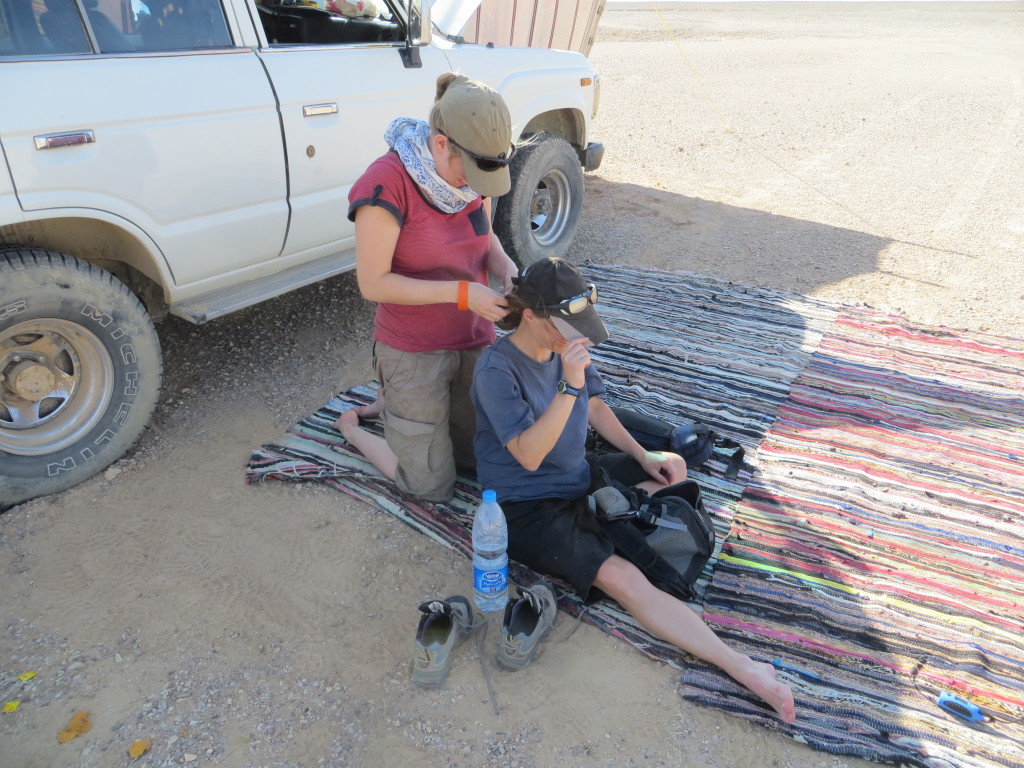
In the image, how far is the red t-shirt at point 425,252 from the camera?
9.71 ft

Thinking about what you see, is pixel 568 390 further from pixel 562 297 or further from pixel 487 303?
pixel 487 303

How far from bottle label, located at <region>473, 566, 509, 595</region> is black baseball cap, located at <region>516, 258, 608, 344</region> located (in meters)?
0.84

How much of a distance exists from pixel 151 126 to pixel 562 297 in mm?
1891

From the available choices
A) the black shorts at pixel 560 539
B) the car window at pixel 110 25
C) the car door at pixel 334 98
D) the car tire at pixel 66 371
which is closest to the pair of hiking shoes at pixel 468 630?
the black shorts at pixel 560 539

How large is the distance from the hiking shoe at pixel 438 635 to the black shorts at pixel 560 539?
30 cm

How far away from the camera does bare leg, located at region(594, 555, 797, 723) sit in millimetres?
2553

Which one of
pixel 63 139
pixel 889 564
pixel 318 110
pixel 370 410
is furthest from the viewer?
pixel 370 410

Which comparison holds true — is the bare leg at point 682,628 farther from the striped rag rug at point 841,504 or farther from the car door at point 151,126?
the car door at point 151,126

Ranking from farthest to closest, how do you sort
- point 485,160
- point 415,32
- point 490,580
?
point 415,32
point 485,160
point 490,580

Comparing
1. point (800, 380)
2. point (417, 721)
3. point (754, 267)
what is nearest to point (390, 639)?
point (417, 721)

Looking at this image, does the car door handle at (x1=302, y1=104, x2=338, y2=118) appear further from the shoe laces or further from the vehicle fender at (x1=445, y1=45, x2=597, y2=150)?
the shoe laces

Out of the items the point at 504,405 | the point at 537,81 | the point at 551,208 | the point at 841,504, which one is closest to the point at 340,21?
the point at 537,81

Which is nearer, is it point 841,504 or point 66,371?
point 66,371

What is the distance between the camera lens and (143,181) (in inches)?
130
